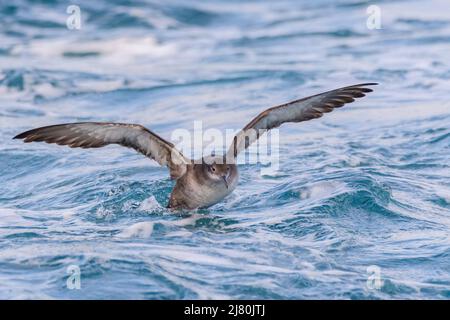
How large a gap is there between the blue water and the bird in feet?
1.37

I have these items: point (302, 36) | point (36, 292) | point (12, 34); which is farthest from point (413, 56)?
point (36, 292)

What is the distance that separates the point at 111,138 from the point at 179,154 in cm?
73

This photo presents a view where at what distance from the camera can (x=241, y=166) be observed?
41.7 feet

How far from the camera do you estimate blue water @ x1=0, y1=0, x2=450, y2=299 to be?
333 inches

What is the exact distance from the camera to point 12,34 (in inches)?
925
